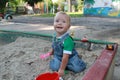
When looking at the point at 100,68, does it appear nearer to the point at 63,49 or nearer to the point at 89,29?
the point at 63,49

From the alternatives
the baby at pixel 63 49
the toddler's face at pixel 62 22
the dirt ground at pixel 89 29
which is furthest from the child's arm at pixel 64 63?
the dirt ground at pixel 89 29

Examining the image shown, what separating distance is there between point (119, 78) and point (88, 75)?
128 cm

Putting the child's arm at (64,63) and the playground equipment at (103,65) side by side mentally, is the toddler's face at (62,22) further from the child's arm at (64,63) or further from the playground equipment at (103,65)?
the playground equipment at (103,65)

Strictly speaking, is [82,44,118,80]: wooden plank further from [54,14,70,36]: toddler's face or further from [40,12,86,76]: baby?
[54,14,70,36]: toddler's face

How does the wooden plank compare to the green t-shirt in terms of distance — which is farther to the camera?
the green t-shirt

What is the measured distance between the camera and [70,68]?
2.89 meters

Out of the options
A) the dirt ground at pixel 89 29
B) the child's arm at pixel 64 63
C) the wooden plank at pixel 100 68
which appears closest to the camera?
the wooden plank at pixel 100 68

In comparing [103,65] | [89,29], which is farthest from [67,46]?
[89,29]

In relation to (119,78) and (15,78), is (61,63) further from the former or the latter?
(119,78)

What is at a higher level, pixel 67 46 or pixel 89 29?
pixel 67 46

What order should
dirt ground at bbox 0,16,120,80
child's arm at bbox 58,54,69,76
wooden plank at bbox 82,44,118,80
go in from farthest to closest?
dirt ground at bbox 0,16,120,80 < child's arm at bbox 58,54,69,76 < wooden plank at bbox 82,44,118,80

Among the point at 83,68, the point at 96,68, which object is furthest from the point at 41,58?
the point at 96,68

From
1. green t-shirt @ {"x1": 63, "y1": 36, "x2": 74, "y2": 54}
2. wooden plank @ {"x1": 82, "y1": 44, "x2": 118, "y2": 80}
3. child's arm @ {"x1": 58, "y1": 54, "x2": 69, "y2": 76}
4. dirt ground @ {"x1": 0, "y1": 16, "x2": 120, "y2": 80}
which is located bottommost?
dirt ground @ {"x1": 0, "y1": 16, "x2": 120, "y2": 80}

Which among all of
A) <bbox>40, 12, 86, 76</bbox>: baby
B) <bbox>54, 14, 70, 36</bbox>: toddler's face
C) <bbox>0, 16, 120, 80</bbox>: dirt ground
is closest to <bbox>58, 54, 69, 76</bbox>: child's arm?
<bbox>40, 12, 86, 76</bbox>: baby
